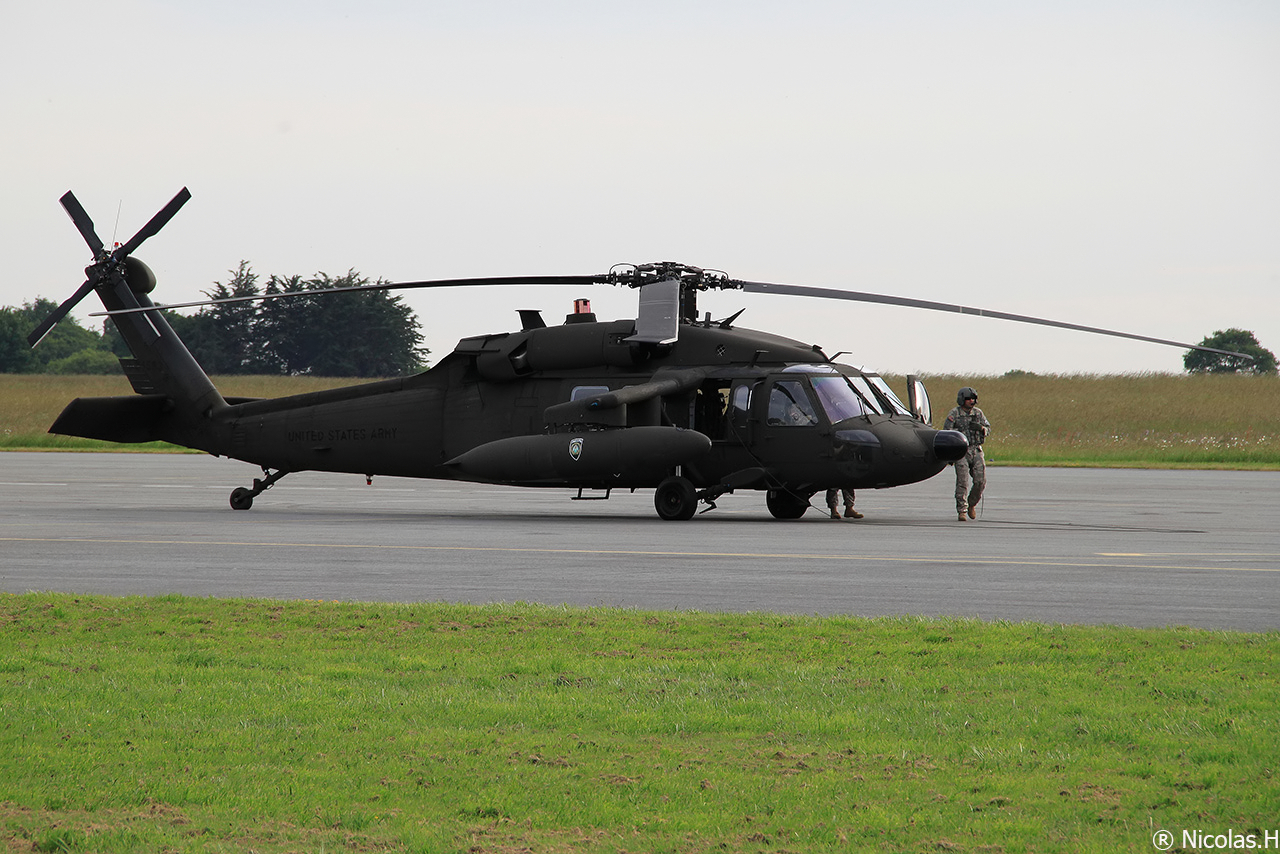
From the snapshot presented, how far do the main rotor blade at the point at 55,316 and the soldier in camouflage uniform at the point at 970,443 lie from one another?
1385cm

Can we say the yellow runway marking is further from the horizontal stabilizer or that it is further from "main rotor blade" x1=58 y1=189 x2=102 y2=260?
"main rotor blade" x1=58 y1=189 x2=102 y2=260

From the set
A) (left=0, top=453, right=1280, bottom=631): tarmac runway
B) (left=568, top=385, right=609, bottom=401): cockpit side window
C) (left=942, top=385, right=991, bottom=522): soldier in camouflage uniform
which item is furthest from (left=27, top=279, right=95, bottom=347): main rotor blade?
(left=942, top=385, right=991, bottom=522): soldier in camouflage uniform

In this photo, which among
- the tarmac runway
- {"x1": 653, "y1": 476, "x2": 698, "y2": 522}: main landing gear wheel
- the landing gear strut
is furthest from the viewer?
the landing gear strut

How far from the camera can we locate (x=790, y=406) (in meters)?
19.6

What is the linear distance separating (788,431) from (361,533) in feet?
20.8

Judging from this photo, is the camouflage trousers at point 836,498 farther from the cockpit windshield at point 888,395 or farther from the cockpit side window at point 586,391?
the cockpit side window at point 586,391

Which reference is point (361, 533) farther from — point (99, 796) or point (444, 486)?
point (444, 486)

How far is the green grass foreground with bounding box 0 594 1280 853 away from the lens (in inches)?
187

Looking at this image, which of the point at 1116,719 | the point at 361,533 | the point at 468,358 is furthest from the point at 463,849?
the point at 468,358

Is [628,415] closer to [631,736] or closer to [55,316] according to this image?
[55,316]

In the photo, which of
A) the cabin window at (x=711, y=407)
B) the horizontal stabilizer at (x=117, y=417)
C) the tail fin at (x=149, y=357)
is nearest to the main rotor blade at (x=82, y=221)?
the tail fin at (x=149, y=357)

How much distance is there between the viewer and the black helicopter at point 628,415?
19172mm

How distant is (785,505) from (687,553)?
6.13 meters

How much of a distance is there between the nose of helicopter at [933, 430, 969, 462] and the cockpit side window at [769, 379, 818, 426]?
1.80 m
